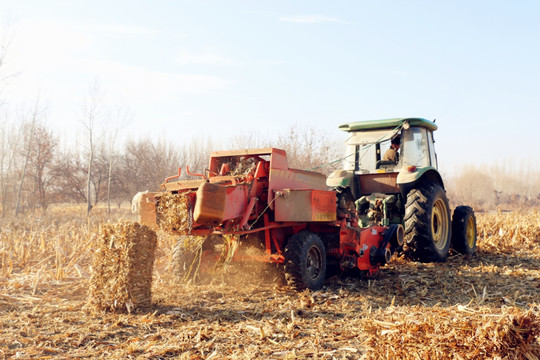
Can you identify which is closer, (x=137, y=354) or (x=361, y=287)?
(x=137, y=354)

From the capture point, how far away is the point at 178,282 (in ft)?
21.9

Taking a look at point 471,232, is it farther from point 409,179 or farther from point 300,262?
point 300,262

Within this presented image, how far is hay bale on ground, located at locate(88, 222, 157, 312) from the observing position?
5.20 metres

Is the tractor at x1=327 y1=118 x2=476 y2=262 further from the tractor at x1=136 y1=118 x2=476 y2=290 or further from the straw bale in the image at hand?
the straw bale

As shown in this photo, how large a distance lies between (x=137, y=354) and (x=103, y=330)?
0.79 metres

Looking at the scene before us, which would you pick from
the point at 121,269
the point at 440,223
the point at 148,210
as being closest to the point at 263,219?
the point at 148,210

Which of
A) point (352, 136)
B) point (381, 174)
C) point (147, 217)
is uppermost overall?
point (352, 136)

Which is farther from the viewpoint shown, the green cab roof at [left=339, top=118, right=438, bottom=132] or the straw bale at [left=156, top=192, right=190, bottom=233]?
the green cab roof at [left=339, top=118, right=438, bottom=132]

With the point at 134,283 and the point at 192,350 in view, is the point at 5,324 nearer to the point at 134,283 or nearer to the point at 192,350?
the point at 134,283

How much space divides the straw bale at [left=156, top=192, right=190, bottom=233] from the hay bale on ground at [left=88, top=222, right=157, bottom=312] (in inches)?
10.2

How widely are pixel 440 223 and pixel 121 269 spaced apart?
6088 millimetres

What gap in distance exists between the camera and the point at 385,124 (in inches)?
356

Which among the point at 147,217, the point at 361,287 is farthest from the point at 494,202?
the point at 147,217

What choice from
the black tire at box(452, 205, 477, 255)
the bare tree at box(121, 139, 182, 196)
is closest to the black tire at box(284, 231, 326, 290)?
the black tire at box(452, 205, 477, 255)
